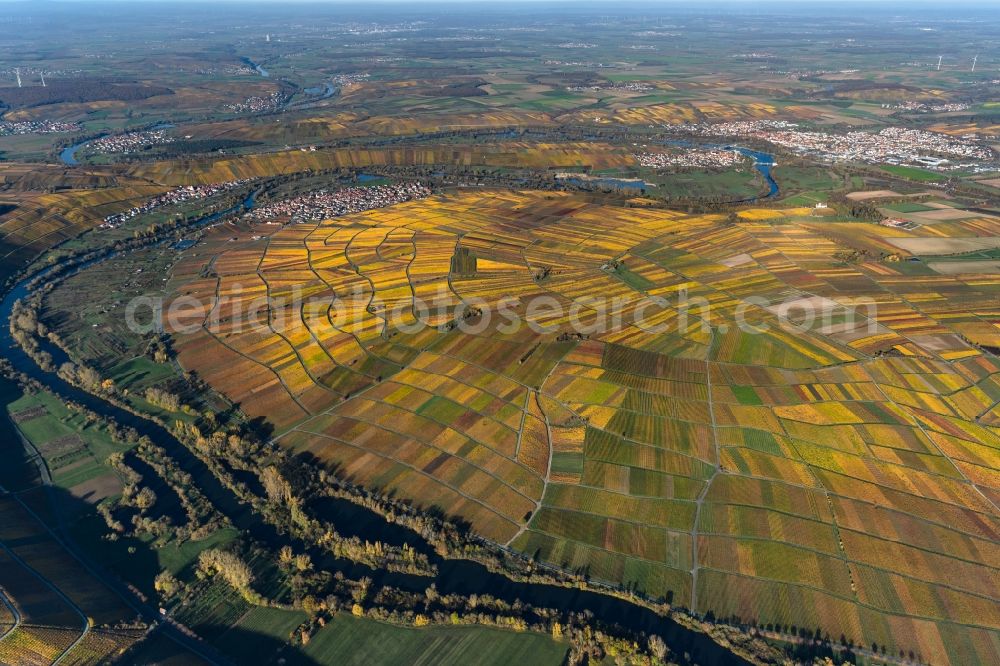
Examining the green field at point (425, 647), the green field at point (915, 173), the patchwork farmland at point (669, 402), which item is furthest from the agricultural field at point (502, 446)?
the green field at point (915, 173)

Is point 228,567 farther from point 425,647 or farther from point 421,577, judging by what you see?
point 425,647

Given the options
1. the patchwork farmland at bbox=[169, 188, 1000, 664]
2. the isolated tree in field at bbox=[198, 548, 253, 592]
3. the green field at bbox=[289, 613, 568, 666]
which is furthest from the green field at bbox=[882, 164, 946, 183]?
the isolated tree in field at bbox=[198, 548, 253, 592]

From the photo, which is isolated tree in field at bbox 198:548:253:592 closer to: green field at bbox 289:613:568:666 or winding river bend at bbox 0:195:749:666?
winding river bend at bbox 0:195:749:666

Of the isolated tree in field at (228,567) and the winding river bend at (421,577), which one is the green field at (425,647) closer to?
the winding river bend at (421,577)

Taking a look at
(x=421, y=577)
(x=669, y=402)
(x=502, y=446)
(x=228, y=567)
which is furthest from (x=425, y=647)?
(x=669, y=402)

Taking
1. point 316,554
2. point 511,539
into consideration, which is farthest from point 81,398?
point 511,539

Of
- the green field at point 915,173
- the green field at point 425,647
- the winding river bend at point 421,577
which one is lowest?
the green field at point 425,647

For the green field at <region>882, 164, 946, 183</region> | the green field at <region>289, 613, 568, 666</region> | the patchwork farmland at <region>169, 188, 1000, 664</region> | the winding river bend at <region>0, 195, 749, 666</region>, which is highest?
the green field at <region>882, 164, 946, 183</region>
